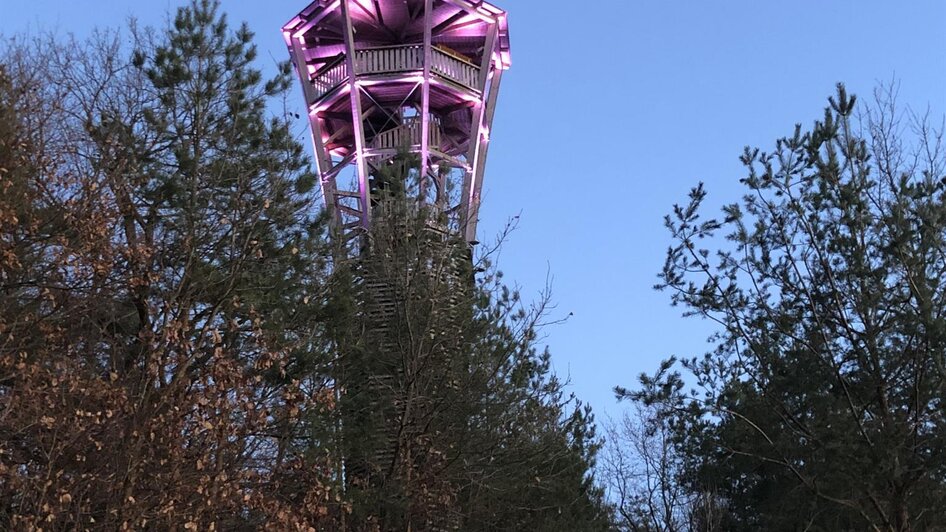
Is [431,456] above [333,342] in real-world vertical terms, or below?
below

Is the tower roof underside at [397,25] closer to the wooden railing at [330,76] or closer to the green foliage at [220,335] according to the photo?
the wooden railing at [330,76]

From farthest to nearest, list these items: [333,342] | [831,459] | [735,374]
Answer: [333,342]
[735,374]
[831,459]

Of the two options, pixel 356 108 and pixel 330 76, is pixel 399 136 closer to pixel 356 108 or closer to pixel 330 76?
pixel 356 108

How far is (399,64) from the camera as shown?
72.3 feet

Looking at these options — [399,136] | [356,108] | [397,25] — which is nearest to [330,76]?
[356,108]

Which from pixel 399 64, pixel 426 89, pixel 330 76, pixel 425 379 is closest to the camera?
pixel 425 379

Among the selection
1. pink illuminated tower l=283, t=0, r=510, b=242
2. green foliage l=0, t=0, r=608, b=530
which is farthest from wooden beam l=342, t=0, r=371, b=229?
green foliage l=0, t=0, r=608, b=530

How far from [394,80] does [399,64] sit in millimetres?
394

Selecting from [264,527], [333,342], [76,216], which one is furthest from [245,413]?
[333,342]

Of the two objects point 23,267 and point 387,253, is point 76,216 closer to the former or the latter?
point 23,267

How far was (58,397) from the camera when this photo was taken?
8.03 m

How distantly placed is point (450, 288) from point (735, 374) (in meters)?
4.22

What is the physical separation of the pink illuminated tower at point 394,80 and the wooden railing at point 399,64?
22 millimetres

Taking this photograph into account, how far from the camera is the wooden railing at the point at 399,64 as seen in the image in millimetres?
22031
